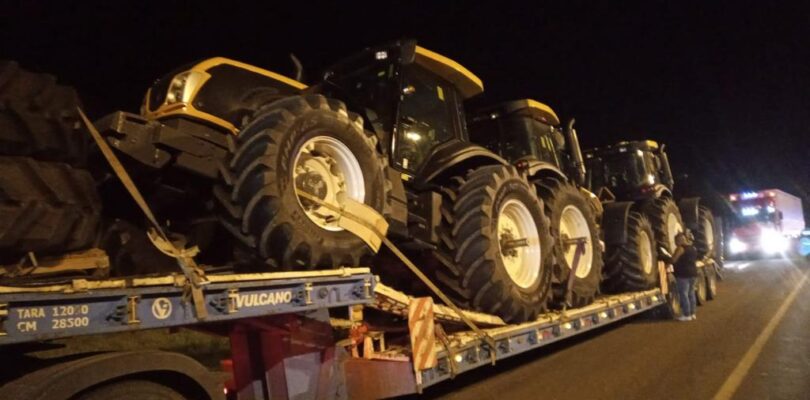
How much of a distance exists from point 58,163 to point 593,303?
7.11m

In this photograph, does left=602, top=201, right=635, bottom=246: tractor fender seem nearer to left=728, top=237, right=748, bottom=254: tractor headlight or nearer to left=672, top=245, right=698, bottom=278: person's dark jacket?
left=672, top=245, right=698, bottom=278: person's dark jacket

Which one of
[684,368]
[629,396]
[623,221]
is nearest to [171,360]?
[629,396]

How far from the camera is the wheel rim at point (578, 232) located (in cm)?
868

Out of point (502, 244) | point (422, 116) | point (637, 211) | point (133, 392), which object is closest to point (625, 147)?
point (637, 211)

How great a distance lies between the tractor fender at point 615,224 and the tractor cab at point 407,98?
4.46 m

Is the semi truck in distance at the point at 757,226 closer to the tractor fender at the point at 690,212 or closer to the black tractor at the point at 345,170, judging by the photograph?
the tractor fender at the point at 690,212

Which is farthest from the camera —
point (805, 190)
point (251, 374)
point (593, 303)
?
point (805, 190)

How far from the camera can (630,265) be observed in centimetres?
1033

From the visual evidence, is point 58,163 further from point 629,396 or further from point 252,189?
point 629,396

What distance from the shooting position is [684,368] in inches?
262

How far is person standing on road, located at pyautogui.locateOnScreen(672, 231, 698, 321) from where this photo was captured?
1091 cm

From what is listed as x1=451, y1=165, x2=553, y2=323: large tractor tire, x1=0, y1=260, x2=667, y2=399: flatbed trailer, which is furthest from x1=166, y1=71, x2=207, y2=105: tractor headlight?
x1=451, y1=165, x2=553, y2=323: large tractor tire

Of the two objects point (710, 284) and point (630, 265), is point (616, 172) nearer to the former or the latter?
point (710, 284)

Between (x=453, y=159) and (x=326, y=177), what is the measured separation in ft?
6.49
